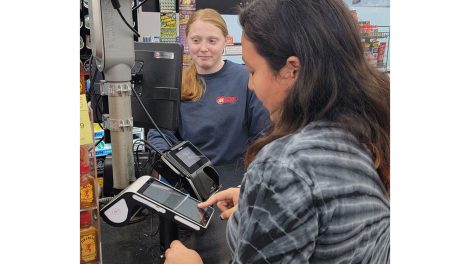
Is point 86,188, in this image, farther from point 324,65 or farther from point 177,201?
point 324,65

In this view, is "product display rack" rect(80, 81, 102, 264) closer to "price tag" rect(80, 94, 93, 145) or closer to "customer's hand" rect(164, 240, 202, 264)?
"price tag" rect(80, 94, 93, 145)

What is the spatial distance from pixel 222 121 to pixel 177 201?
82 centimetres

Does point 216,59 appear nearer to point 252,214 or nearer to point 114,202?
point 114,202

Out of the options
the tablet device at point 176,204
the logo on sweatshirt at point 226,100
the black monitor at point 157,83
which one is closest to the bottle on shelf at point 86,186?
the tablet device at point 176,204

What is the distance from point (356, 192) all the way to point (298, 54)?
239 mm

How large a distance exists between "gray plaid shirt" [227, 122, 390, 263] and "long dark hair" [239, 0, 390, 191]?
38 mm

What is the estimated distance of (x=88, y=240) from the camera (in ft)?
3.24

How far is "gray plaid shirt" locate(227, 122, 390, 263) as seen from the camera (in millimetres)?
583

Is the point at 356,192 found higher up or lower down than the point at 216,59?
lower down

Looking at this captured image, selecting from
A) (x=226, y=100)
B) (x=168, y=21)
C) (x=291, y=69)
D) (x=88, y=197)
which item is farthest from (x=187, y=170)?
(x=168, y=21)

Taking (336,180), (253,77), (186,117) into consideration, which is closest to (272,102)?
(253,77)

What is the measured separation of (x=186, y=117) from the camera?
179cm

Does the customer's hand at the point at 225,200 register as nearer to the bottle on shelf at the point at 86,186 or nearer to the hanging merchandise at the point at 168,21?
the bottle on shelf at the point at 86,186

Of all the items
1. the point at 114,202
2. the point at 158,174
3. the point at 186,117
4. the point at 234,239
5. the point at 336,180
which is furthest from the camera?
the point at 186,117
